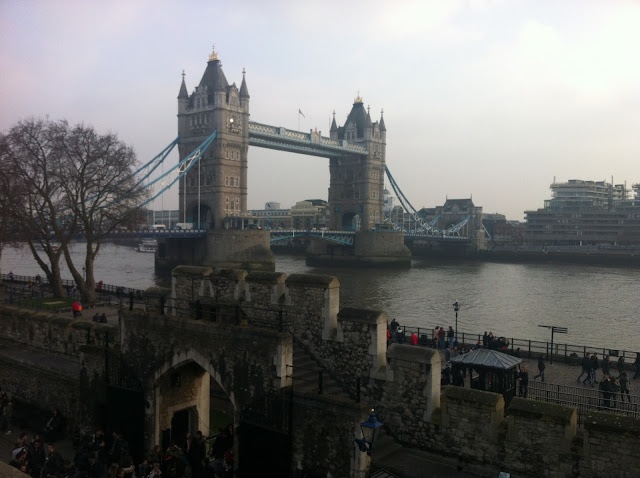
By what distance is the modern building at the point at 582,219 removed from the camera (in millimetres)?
106812

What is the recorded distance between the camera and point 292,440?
8656 mm

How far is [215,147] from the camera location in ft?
231

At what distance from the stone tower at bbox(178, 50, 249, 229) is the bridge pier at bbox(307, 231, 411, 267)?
56.2 ft

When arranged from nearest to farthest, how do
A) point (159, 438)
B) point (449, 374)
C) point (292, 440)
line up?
point (292, 440), point (159, 438), point (449, 374)

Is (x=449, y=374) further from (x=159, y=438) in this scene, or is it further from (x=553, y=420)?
(x=159, y=438)

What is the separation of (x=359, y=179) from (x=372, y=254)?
21123 mm

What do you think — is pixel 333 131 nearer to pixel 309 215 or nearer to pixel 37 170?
pixel 309 215

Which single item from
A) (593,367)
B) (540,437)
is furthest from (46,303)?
(540,437)

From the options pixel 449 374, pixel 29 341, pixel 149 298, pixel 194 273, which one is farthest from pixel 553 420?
pixel 29 341

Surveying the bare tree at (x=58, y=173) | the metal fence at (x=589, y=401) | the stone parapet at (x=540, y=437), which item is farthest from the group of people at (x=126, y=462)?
the bare tree at (x=58, y=173)

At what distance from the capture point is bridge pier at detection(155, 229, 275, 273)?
61.2 metres

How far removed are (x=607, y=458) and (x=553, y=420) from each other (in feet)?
2.30

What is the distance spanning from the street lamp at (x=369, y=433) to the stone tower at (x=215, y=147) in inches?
2405

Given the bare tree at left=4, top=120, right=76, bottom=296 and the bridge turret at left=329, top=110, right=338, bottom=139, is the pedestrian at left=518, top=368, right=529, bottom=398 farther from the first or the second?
the bridge turret at left=329, top=110, right=338, bottom=139
